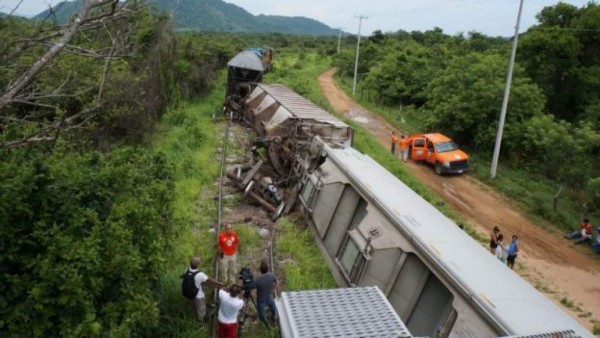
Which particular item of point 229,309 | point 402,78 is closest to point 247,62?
point 402,78

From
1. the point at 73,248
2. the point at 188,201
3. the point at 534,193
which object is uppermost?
the point at 73,248

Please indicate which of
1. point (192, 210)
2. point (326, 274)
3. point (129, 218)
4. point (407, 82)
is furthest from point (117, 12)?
point (407, 82)

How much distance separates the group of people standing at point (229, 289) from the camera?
6.74 meters

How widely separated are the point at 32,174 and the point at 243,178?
8.82 metres

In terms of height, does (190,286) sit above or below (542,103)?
below

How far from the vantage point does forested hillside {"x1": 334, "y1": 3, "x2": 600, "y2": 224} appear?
1742 cm

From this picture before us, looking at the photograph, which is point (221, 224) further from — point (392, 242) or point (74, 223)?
point (74, 223)

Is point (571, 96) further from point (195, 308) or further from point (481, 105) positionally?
point (195, 308)

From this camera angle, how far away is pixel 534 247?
14.5 m

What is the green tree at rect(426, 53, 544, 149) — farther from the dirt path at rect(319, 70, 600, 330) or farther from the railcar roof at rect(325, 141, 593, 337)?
the railcar roof at rect(325, 141, 593, 337)

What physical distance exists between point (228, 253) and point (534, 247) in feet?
33.8

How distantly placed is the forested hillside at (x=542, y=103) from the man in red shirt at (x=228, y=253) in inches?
472

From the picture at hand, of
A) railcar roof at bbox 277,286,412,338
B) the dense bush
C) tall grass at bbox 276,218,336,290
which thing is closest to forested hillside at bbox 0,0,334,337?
the dense bush

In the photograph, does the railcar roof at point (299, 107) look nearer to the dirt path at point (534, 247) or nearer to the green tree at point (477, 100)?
the dirt path at point (534, 247)
